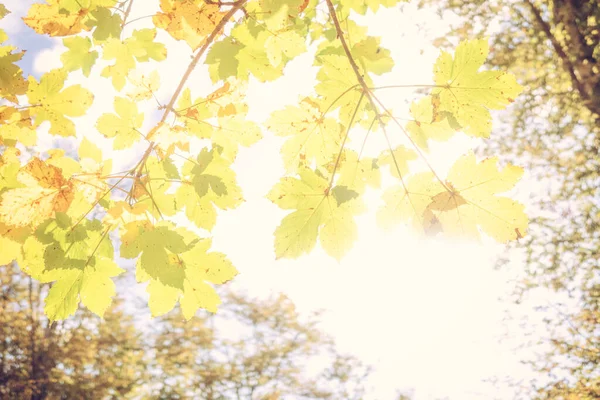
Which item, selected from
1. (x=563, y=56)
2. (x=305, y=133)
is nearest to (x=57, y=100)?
(x=305, y=133)

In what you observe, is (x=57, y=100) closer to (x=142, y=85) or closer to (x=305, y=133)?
(x=142, y=85)

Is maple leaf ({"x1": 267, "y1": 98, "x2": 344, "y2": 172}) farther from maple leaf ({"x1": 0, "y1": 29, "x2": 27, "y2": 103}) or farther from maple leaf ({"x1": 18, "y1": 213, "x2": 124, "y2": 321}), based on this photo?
maple leaf ({"x1": 0, "y1": 29, "x2": 27, "y2": 103})

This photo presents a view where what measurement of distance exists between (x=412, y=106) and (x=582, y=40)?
7.80 m

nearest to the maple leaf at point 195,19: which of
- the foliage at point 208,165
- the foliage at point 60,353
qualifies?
the foliage at point 208,165

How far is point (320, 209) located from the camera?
1.20 metres

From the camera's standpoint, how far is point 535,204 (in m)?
A: 8.23

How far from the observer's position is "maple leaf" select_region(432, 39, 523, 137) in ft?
3.51

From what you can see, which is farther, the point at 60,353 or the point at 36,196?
the point at 60,353

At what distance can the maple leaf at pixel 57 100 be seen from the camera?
56.6 inches

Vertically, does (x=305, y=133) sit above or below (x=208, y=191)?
above

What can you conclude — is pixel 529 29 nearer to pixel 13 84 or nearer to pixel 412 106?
pixel 412 106

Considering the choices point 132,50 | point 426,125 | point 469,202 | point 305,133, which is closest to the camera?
point 469,202

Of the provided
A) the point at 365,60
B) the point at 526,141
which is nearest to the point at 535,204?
the point at 526,141

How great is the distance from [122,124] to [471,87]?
121 cm
